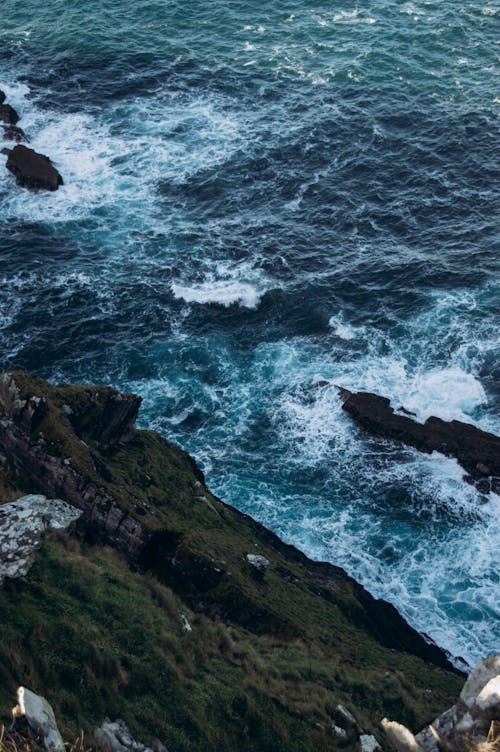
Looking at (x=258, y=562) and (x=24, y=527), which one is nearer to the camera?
(x=24, y=527)

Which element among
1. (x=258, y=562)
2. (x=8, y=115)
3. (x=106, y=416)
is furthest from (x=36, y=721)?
(x=8, y=115)

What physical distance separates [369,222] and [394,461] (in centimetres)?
2839

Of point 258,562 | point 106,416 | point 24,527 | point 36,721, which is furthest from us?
point 106,416

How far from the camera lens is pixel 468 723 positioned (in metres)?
26.0

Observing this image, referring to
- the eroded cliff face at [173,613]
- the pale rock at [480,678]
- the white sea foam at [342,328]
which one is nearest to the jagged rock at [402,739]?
the pale rock at [480,678]

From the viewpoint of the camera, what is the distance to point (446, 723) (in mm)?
26922

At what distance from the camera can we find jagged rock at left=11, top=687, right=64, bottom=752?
20.2m

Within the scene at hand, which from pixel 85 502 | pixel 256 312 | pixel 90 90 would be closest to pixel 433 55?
→ pixel 90 90

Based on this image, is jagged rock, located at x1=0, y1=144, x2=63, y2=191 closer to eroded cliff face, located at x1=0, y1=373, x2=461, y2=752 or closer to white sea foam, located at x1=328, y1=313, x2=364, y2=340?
white sea foam, located at x1=328, y1=313, x2=364, y2=340

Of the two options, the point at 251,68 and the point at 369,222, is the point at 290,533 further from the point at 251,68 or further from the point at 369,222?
the point at 251,68

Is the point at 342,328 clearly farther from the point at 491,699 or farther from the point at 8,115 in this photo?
the point at 8,115

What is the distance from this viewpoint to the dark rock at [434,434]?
177ft

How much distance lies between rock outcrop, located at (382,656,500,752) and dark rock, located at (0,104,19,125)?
3144 inches

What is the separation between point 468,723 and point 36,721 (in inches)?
553
